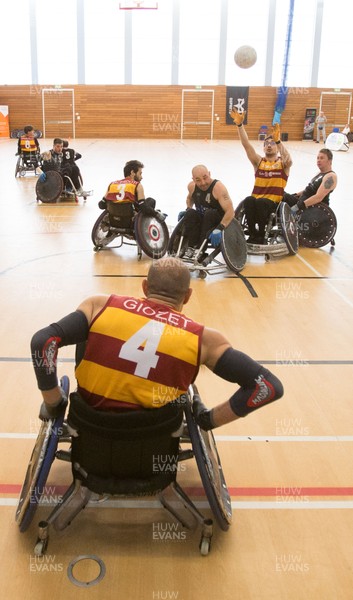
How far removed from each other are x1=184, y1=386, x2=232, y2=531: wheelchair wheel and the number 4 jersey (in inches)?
10.5

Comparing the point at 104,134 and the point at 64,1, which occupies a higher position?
the point at 64,1

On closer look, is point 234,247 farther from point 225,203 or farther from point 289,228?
point 289,228

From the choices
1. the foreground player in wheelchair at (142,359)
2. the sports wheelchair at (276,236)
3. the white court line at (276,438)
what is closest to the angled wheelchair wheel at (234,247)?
the sports wheelchair at (276,236)

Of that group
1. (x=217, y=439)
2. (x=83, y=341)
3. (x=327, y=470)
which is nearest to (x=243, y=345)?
(x=217, y=439)

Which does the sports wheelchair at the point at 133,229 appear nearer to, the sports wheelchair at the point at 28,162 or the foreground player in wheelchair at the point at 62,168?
the foreground player in wheelchair at the point at 62,168

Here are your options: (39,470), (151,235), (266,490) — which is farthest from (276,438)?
(151,235)

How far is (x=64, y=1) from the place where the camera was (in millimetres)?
30547

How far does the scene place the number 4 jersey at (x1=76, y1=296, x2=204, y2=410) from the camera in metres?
2.90

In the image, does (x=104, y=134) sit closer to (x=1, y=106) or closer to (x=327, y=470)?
(x=1, y=106)

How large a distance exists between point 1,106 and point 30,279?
87.4 feet

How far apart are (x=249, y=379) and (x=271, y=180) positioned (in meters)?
6.66

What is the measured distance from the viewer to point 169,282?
3.05 m

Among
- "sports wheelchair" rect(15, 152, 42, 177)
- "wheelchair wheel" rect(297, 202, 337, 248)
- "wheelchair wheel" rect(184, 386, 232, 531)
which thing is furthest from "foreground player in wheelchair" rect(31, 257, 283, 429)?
"sports wheelchair" rect(15, 152, 42, 177)

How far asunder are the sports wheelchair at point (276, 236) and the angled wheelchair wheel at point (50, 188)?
5.48 metres
